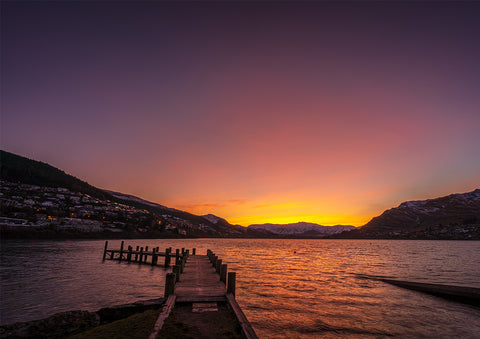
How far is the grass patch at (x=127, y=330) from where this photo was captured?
32.0ft

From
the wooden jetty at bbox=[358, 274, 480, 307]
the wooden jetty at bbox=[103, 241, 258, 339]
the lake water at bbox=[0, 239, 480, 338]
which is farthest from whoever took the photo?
the wooden jetty at bbox=[358, 274, 480, 307]

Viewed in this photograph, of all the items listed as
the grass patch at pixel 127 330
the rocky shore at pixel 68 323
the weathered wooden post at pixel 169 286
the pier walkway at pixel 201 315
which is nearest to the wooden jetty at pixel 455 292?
the pier walkway at pixel 201 315

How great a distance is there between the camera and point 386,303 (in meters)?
→ 21.5

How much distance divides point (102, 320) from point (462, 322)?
73.3ft

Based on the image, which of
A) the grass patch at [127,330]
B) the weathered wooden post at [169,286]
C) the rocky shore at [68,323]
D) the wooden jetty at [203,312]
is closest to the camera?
the wooden jetty at [203,312]

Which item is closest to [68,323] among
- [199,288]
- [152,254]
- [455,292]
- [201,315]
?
[199,288]

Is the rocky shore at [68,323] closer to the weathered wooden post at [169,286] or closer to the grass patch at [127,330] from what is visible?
the weathered wooden post at [169,286]

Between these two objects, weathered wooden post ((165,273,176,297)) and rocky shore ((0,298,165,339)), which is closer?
rocky shore ((0,298,165,339))

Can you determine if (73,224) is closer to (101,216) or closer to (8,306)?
(101,216)

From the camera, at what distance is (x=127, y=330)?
1020 centimetres

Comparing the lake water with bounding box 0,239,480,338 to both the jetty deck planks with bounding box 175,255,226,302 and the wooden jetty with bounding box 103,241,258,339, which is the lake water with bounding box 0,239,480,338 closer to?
the jetty deck planks with bounding box 175,255,226,302

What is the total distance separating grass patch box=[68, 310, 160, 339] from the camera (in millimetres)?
9758

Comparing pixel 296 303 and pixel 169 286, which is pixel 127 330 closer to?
pixel 169 286

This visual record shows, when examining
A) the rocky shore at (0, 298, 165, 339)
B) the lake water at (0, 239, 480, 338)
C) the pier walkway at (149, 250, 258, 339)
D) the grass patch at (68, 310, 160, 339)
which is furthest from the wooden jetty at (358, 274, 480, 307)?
the grass patch at (68, 310, 160, 339)
